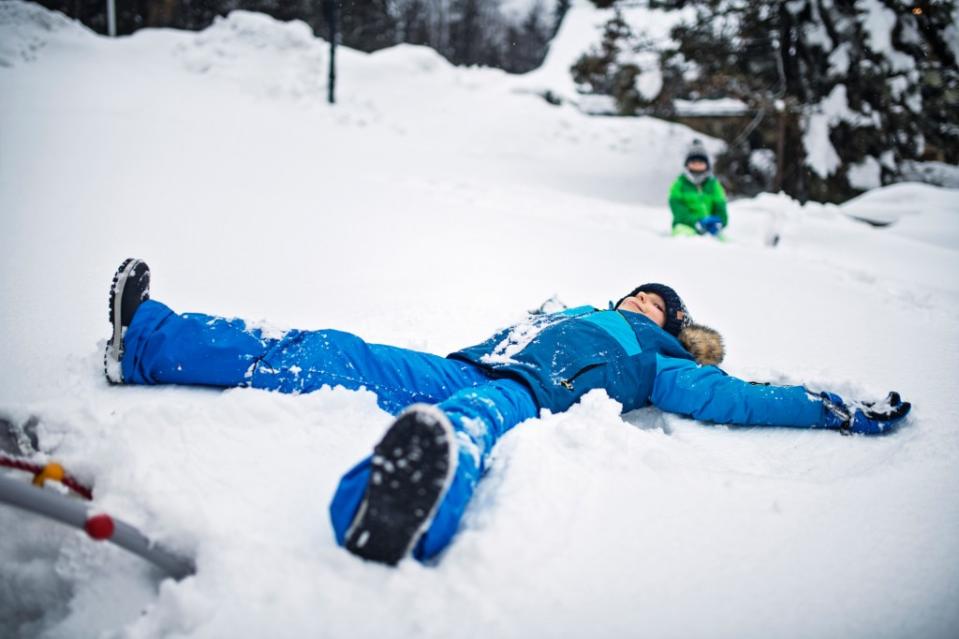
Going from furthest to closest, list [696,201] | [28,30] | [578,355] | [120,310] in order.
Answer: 1. [28,30]
2. [696,201]
3. [578,355]
4. [120,310]

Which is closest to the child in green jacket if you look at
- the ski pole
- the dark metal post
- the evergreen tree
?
the evergreen tree

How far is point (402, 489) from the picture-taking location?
3.27ft

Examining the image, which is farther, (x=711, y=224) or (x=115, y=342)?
(x=711, y=224)

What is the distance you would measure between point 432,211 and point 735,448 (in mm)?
3552

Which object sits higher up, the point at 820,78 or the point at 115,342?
the point at 820,78

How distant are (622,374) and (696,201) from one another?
4.26 meters

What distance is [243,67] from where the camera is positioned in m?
9.98

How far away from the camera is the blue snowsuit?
1689 mm

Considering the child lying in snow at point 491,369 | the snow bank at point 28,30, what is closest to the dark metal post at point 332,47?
the snow bank at point 28,30

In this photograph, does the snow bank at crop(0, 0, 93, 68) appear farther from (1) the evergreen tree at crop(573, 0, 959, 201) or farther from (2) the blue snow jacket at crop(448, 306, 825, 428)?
(2) the blue snow jacket at crop(448, 306, 825, 428)

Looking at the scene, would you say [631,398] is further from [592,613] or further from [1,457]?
[1,457]

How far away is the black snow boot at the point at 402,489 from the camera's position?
992 mm

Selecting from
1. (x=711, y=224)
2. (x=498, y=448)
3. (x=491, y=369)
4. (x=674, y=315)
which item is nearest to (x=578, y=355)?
(x=491, y=369)

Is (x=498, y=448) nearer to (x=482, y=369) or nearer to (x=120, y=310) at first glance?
(x=482, y=369)
